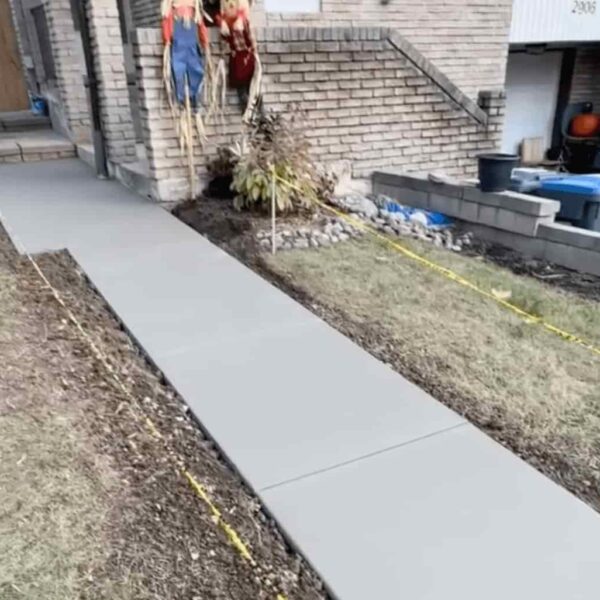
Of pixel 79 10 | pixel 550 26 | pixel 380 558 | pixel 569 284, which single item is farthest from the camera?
pixel 550 26

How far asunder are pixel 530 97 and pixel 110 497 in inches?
453

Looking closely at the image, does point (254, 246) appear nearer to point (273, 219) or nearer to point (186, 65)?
point (273, 219)

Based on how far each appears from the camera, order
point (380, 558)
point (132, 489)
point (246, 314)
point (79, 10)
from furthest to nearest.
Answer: point (79, 10) < point (246, 314) < point (132, 489) < point (380, 558)

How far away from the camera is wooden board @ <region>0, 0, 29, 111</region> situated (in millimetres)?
10414

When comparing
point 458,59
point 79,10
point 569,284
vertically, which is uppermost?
point 79,10

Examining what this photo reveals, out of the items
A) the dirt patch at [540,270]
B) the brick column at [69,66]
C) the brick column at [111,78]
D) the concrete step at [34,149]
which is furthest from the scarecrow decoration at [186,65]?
the concrete step at [34,149]

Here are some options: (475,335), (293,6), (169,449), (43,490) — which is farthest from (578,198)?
(43,490)

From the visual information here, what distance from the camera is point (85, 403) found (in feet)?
8.19

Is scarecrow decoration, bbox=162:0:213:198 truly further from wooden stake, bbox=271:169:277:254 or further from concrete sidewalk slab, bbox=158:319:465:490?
concrete sidewalk slab, bbox=158:319:465:490

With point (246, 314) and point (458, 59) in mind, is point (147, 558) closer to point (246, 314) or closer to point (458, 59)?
point (246, 314)

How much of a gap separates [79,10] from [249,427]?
17.8 feet

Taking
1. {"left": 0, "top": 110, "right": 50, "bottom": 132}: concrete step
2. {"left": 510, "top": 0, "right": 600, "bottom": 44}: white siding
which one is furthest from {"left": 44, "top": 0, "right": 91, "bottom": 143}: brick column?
{"left": 510, "top": 0, "right": 600, "bottom": 44}: white siding

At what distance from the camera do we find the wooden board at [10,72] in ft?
34.2

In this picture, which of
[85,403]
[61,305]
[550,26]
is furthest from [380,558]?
[550,26]
